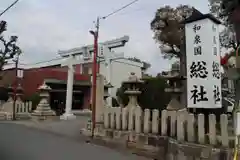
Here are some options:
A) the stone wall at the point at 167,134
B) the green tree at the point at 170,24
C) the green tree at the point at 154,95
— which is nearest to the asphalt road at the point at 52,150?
the stone wall at the point at 167,134

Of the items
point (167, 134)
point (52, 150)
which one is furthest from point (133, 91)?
point (52, 150)

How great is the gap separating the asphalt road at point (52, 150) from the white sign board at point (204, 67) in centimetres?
272

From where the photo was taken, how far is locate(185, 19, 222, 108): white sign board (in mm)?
7941

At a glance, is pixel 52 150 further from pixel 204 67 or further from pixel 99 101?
pixel 204 67

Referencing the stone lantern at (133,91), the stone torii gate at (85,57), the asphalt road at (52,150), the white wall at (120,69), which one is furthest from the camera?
the white wall at (120,69)

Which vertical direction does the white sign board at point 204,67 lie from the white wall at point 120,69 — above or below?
below

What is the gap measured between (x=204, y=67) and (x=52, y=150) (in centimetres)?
562

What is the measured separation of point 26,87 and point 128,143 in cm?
2161

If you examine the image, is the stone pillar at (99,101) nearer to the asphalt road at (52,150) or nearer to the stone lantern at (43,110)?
the asphalt road at (52,150)

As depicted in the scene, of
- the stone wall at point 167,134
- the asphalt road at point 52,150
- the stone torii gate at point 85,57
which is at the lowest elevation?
the asphalt road at point 52,150

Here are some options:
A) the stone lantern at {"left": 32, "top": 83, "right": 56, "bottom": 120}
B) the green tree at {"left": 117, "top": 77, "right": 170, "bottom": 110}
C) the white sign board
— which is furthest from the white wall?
the white sign board

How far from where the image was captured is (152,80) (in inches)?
787

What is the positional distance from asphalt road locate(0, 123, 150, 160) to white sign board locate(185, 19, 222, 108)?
2720 mm

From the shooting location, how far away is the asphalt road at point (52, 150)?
846 centimetres
